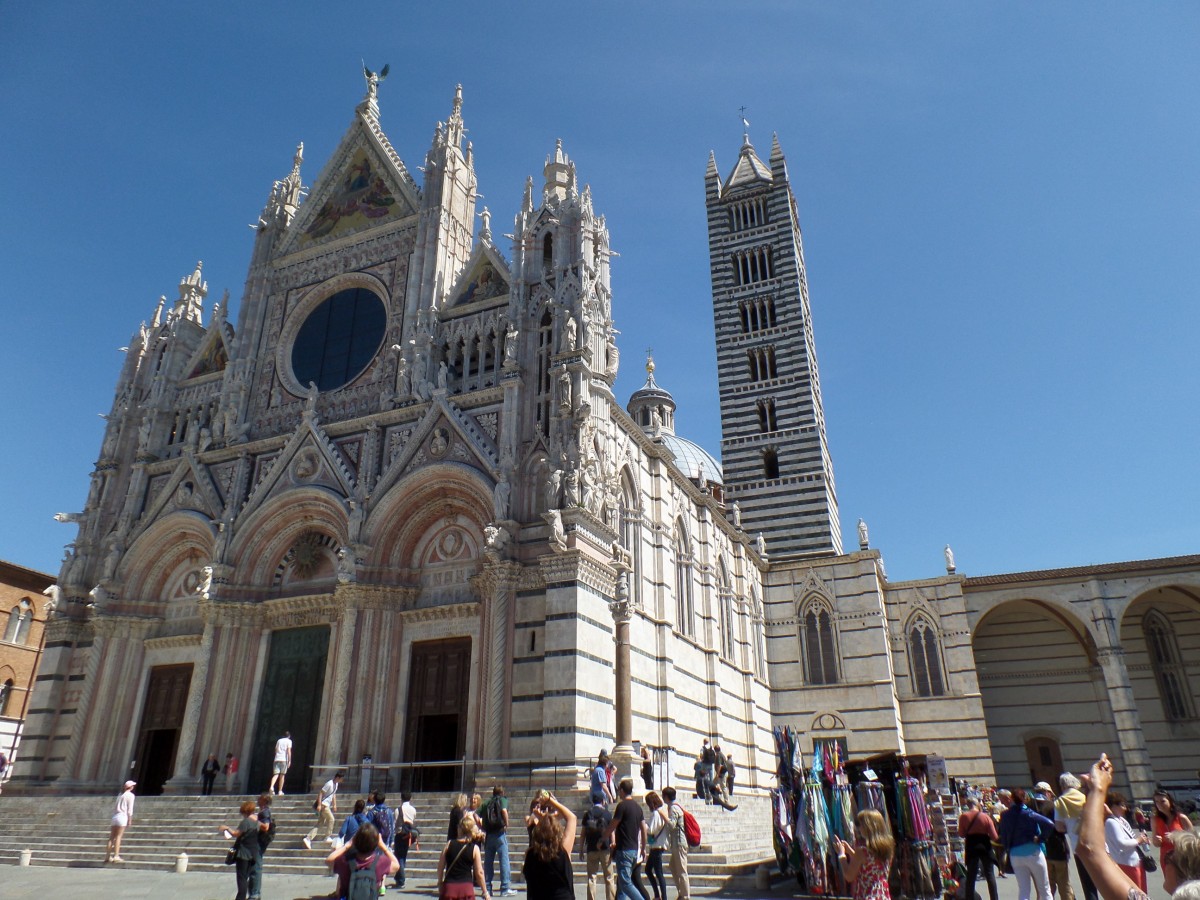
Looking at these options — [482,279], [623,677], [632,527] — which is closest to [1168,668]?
[632,527]

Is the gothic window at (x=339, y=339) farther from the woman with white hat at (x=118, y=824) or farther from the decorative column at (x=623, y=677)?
the woman with white hat at (x=118, y=824)

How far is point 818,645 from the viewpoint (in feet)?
101

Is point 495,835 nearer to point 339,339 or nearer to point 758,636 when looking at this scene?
point 339,339

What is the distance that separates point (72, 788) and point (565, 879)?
20463 mm

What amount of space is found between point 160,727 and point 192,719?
7.72 feet

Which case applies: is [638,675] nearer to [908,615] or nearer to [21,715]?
[908,615]

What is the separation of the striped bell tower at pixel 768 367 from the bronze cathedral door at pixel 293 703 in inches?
767

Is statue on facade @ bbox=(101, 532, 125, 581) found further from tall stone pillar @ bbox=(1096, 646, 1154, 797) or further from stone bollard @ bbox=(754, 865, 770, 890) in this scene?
tall stone pillar @ bbox=(1096, 646, 1154, 797)

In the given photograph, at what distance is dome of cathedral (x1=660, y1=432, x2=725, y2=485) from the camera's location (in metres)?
45.3

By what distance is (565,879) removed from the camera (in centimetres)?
562

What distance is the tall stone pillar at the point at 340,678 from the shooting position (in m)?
18.2

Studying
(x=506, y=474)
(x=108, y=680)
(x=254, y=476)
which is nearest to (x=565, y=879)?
(x=506, y=474)

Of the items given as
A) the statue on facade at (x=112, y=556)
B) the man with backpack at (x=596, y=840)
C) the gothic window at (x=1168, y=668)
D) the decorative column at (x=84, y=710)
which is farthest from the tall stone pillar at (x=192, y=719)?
the gothic window at (x=1168, y=668)

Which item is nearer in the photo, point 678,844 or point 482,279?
point 678,844
